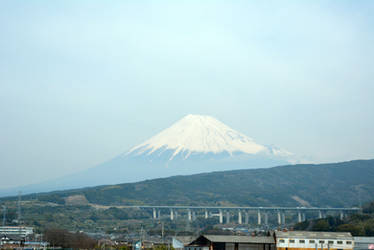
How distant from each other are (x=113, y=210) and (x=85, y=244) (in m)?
83.2

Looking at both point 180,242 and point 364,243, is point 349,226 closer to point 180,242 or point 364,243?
point 364,243

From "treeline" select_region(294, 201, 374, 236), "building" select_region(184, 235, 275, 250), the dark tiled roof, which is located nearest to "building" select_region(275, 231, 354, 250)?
the dark tiled roof

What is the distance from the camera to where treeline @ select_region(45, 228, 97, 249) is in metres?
72.1

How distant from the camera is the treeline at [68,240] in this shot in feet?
236

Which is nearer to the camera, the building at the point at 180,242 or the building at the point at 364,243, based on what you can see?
the building at the point at 364,243

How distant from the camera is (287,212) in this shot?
612 ft

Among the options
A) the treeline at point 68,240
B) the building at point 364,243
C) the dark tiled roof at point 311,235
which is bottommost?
the building at point 364,243

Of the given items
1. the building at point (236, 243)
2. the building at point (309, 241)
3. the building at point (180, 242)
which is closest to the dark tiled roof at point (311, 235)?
the building at point (309, 241)

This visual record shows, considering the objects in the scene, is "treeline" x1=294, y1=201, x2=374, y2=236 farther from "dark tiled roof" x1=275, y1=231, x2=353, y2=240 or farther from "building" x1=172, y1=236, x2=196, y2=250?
"building" x1=172, y1=236, x2=196, y2=250

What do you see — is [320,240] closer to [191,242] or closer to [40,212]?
[191,242]

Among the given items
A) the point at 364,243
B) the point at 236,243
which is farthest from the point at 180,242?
the point at 364,243

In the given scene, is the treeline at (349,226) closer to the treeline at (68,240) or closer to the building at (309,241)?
the building at (309,241)

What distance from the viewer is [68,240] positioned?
248 ft

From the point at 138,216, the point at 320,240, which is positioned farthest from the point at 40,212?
the point at 320,240
